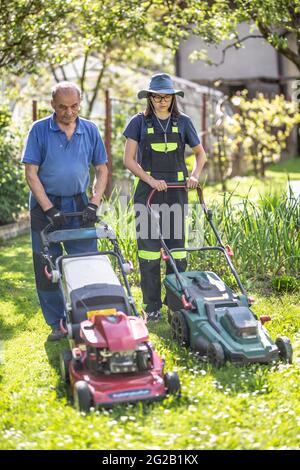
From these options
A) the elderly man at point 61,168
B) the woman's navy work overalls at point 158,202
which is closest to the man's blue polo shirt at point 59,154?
the elderly man at point 61,168

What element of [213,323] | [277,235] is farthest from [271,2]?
[213,323]

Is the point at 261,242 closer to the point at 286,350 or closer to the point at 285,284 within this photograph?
the point at 285,284

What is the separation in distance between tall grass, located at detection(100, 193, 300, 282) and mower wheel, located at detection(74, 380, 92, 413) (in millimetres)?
3304

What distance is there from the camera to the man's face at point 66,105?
5.34 metres

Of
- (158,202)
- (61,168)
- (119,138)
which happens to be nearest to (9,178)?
(119,138)

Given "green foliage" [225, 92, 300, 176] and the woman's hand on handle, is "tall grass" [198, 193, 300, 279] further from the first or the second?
"green foliage" [225, 92, 300, 176]

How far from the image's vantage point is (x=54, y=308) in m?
6.02

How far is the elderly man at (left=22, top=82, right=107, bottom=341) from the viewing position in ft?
18.2

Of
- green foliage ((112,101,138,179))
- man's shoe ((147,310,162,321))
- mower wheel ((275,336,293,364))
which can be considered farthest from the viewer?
green foliage ((112,101,138,179))

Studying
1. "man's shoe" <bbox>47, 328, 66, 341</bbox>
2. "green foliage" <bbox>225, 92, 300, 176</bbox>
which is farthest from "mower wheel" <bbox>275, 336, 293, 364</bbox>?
"green foliage" <bbox>225, 92, 300, 176</bbox>

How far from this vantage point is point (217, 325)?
5.29 m

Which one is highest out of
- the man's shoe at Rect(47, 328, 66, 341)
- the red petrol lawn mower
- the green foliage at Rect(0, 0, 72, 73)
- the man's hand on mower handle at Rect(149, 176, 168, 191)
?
the green foliage at Rect(0, 0, 72, 73)
